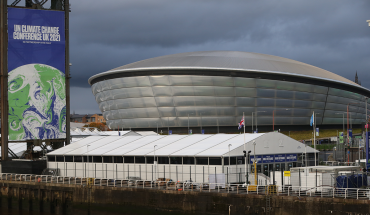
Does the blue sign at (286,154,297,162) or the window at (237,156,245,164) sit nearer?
the window at (237,156,245,164)

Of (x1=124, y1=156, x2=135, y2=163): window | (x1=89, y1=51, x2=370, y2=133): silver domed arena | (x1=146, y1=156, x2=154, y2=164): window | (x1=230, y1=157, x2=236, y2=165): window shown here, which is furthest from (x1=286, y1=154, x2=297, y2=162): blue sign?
(x1=89, y1=51, x2=370, y2=133): silver domed arena

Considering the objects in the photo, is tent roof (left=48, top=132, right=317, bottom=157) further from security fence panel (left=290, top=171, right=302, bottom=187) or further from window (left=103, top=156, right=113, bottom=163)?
security fence panel (left=290, top=171, right=302, bottom=187)

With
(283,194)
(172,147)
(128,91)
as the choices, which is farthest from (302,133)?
(283,194)

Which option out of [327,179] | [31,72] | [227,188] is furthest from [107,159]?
[327,179]

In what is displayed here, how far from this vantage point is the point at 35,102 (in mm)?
67062

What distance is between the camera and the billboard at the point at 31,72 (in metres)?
66.4

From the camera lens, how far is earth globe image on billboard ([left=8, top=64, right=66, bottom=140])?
66.3 meters

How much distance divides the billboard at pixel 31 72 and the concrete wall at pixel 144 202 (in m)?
12.8

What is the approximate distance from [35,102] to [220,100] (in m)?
65.6

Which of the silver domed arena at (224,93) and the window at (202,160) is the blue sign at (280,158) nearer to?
the window at (202,160)

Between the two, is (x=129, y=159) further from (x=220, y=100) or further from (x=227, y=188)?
(x=220, y=100)

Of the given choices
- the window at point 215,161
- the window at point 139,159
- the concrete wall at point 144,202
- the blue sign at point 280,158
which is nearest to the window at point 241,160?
the window at point 215,161

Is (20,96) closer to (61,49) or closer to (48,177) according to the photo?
(61,49)

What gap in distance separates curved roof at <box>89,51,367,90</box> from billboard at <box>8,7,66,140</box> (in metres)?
58.3
